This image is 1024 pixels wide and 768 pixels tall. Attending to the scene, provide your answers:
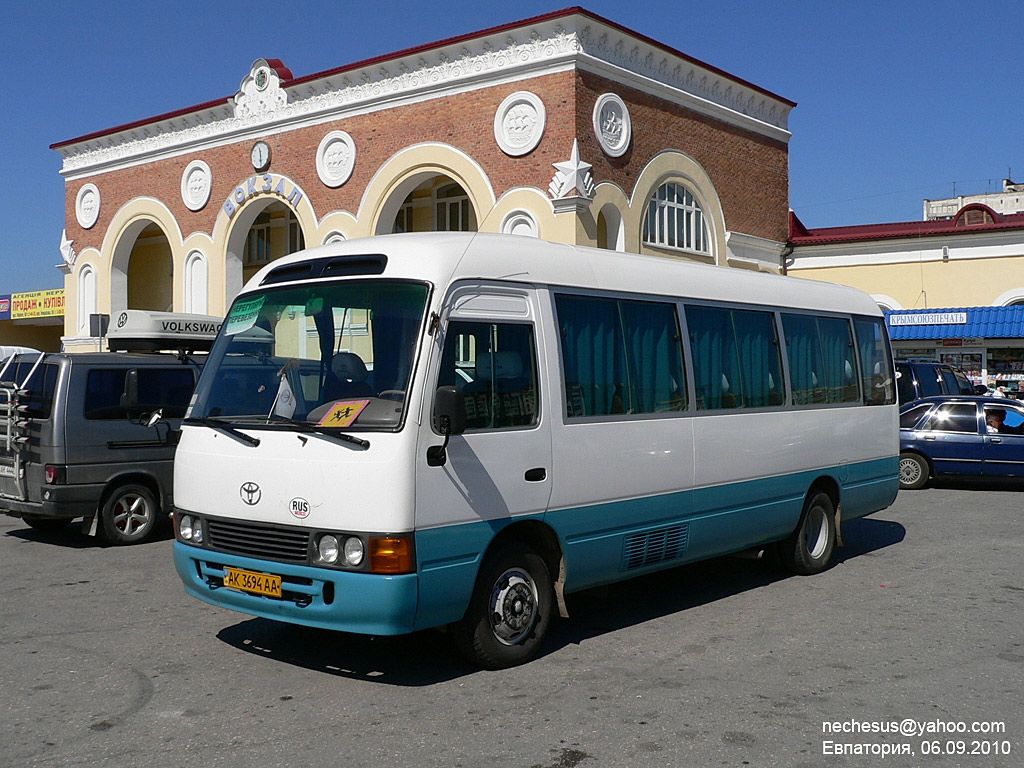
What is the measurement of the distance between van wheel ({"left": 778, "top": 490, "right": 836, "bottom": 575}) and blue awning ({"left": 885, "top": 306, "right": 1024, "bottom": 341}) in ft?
67.3

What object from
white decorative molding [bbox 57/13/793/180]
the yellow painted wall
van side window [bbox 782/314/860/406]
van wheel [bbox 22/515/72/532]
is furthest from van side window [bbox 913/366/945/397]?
van wheel [bbox 22/515/72/532]

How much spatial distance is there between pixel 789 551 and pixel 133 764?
20.0 feet

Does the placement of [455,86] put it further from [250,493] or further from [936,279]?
[250,493]

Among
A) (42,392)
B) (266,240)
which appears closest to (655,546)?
(42,392)

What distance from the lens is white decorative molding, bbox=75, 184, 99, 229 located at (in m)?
33.2

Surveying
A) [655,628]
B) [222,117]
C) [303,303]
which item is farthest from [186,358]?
[222,117]

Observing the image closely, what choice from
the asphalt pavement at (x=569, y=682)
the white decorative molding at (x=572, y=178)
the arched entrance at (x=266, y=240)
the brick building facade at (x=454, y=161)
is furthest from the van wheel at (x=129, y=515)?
the arched entrance at (x=266, y=240)

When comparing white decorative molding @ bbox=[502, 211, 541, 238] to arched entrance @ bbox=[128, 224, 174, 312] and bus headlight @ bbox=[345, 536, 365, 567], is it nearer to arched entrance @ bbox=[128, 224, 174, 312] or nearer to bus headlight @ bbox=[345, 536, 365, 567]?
bus headlight @ bbox=[345, 536, 365, 567]

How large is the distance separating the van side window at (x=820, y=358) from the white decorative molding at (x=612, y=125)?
13.2 m

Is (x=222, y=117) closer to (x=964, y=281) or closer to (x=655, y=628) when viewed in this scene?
(x=964, y=281)

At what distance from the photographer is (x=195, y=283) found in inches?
1185

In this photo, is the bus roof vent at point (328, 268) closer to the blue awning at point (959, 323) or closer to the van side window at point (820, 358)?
the van side window at point (820, 358)

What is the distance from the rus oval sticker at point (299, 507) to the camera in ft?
18.8

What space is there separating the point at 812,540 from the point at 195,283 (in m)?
24.3
